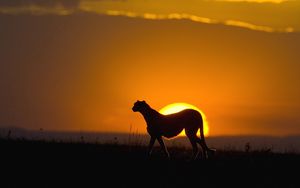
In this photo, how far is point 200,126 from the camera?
72.4 feet

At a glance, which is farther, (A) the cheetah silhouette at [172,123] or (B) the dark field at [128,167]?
(A) the cheetah silhouette at [172,123]

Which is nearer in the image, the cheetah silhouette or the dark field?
the dark field

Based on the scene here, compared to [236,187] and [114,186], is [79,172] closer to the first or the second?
[114,186]

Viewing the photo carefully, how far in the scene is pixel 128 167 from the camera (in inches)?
713

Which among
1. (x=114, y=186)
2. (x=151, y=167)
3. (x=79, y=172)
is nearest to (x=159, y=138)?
(x=151, y=167)

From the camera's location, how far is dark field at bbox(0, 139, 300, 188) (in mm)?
15930

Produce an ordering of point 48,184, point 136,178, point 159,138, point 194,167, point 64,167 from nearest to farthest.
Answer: point 48,184
point 136,178
point 64,167
point 194,167
point 159,138

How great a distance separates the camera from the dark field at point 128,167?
1593 cm

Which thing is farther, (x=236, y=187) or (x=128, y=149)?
(x=128, y=149)

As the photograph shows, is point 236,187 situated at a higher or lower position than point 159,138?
lower

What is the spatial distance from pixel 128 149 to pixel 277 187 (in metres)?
7.32

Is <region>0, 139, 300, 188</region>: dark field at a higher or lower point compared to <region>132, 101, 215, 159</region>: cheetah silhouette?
lower

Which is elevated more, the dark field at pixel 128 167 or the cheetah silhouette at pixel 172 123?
the cheetah silhouette at pixel 172 123

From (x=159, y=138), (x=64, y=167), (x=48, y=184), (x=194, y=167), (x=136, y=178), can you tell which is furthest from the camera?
(x=159, y=138)
